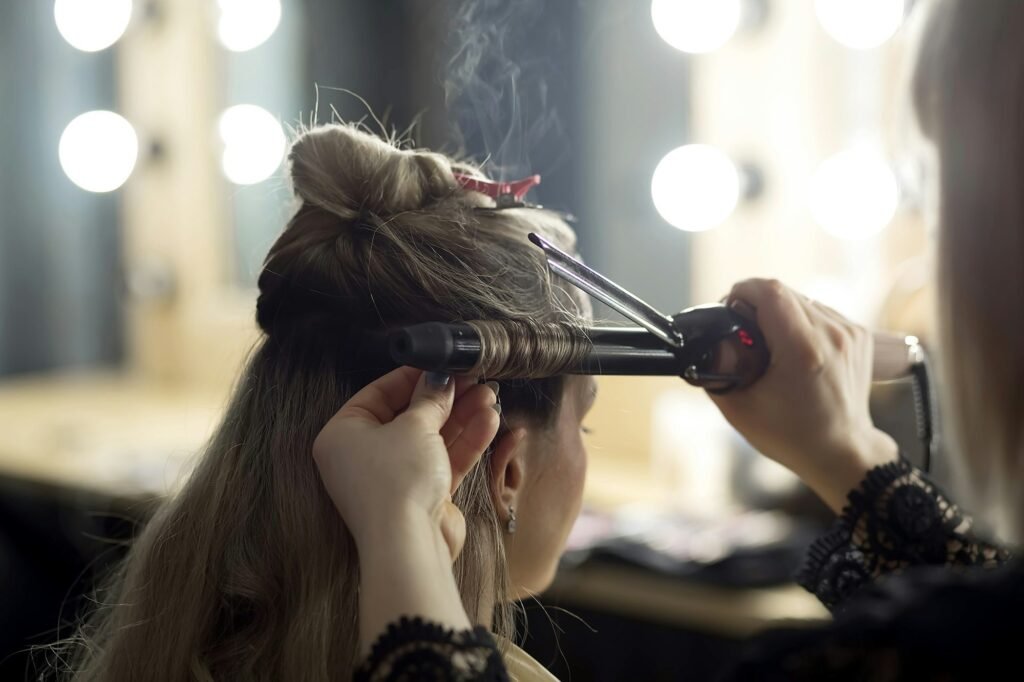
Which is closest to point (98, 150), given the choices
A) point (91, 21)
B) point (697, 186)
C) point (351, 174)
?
point (91, 21)

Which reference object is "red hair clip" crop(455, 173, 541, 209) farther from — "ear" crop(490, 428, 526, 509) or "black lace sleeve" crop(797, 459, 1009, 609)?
"black lace sleeve" crop(797, 459, 1009, 609)

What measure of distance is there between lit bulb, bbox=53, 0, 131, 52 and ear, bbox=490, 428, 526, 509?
2010 mm

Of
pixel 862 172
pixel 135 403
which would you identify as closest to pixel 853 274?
pixel 862 172

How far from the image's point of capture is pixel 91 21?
244 cm

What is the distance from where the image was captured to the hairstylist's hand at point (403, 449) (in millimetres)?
604

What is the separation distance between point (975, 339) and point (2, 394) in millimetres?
2301

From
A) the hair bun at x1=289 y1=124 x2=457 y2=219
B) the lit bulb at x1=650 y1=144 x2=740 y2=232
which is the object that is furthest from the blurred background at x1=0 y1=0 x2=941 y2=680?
the hair bun at x1=289 y1=124 x2=457 y2=219

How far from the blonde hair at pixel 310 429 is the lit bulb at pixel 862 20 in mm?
1018

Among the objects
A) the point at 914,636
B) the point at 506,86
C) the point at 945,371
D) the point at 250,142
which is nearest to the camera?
the point at 914,636

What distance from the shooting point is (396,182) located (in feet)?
2.54

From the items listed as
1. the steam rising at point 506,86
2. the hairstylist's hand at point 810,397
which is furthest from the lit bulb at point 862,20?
the hairstylist's hand at point 810,397

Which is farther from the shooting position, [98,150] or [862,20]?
[98,150]

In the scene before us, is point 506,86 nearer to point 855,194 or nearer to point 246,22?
point 855,194

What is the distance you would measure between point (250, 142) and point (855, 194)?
4.06 ft
